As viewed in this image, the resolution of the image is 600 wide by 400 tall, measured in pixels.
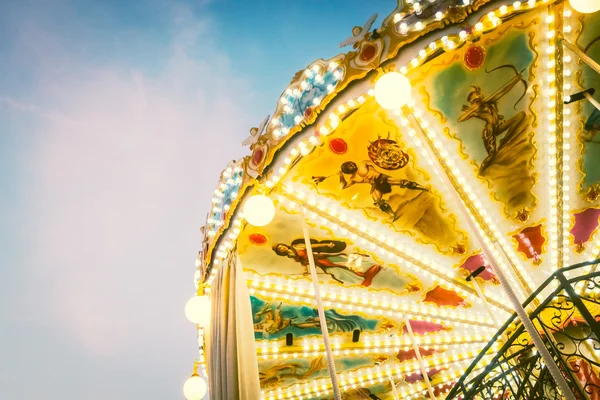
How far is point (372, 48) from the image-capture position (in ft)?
11.0

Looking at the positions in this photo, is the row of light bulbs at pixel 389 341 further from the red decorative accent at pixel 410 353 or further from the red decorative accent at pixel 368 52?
the red decorative accent at pixel 368 52

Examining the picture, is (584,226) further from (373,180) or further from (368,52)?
(368,52)

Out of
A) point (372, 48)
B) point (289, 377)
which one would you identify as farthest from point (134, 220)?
point (372, 48)

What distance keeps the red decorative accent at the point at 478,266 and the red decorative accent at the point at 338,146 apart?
10.1 feet

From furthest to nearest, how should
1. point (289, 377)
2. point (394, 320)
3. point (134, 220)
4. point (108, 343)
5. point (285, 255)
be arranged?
point (108, 343)
point (134, 220)
point (289, 377)
point (394, 320)
point (285, 255)

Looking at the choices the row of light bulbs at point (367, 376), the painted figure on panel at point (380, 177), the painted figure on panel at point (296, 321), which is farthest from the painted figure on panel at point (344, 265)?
the row of light bulbs at point (367, 376)

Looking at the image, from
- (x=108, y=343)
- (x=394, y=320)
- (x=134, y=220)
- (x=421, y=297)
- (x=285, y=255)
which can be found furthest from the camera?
(x=108, y=343)

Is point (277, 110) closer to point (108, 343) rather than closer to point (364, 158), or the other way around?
point (364, 158)

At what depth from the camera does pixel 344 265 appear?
5.55 metres

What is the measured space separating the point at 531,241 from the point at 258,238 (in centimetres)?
426

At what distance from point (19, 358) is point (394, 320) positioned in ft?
104

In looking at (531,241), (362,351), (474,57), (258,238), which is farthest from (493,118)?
(362,351)

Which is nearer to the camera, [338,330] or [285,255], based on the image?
[285,255]

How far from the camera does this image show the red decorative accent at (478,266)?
5.69 metres
